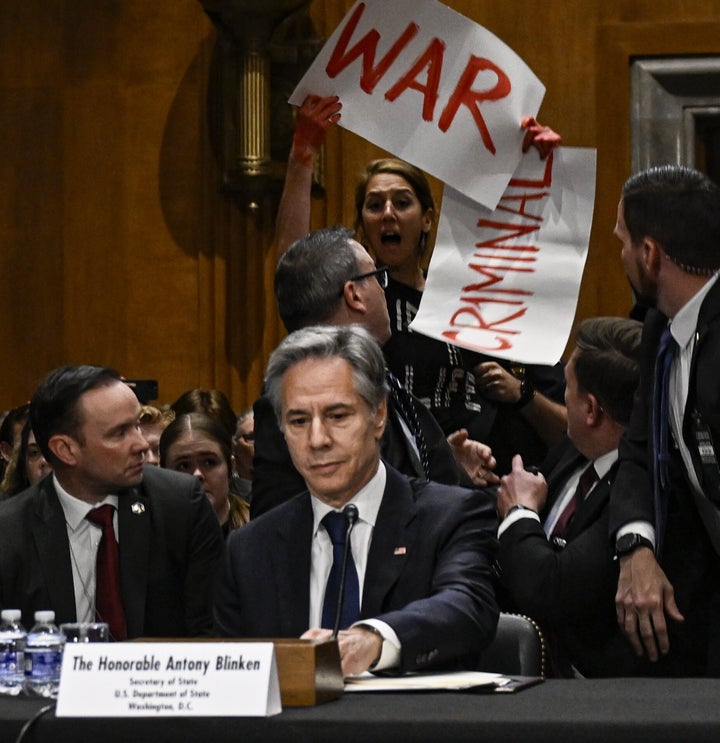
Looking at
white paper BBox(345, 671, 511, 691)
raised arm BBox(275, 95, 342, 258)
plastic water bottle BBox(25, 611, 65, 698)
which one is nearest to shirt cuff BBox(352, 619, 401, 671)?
white paper BBox(345, 671, 511, 691)

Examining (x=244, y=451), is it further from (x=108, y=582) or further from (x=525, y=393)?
(x=108, y=582)

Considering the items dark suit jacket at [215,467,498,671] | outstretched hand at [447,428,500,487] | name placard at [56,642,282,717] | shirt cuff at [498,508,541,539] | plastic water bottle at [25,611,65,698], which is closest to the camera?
name placard at [56,642,282,717]

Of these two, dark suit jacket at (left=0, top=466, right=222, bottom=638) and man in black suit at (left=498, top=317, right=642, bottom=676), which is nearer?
man in black suit at (left=498, top=317, right=642, bottom=676)

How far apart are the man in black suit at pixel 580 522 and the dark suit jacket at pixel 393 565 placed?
27 centimetres

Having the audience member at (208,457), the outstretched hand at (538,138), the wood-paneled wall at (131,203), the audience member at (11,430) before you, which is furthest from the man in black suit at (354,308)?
the wood-paneled wall at (131,203)

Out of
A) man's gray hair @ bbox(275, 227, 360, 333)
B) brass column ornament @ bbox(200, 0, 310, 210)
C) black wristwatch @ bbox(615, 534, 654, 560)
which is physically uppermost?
brass column ornament @ bbox(200, 0, 310, 210)

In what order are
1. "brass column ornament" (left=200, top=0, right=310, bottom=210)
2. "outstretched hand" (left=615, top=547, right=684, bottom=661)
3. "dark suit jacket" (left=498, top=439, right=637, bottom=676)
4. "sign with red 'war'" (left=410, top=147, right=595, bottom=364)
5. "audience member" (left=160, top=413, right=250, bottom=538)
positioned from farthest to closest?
1. "brass column ornament" (left=200, top=0, right=310, bottom=210)
2. "audience member" (left=160, top=413, right=250, bottom=538)
3. "sign with red 'war'" (left=410, top=147, right=595, bottom=364)
4. "dark suit jacket" (left=498, top=439, right=637, bottom=676)
5. "outstretched hand" (left=615, top=547, right=684, bottom=661)

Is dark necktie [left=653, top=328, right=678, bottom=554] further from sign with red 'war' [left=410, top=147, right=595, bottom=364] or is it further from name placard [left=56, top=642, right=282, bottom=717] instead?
name placard [left=56, top=642, right=282, bottom=717]

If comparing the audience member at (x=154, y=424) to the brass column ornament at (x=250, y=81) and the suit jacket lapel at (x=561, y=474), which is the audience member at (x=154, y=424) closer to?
the brass column ornament at (x=250, y=81)

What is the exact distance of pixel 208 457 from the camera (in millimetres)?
4773

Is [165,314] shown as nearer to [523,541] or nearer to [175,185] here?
[175,185]

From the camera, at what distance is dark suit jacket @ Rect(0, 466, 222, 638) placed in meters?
3.72

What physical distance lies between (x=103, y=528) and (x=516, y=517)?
3.50ft

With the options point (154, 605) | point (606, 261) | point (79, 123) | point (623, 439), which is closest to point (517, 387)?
point (623, 439)
